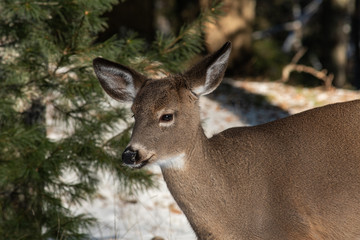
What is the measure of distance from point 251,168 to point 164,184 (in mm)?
4399

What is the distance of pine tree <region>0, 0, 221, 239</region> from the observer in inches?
236

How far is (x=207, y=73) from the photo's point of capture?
441cm

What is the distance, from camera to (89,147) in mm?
6367

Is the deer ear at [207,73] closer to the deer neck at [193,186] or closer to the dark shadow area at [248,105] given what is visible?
the deer neck at [193,186]

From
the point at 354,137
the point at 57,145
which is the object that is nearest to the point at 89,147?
the point at 57,145

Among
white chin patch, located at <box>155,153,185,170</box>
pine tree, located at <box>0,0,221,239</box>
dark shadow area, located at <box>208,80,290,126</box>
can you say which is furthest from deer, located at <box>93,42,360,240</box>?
dark shadow area, located at <box>208,80,290,126</box>

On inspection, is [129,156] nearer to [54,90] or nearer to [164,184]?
[54,90]

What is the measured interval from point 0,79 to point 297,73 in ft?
47.6

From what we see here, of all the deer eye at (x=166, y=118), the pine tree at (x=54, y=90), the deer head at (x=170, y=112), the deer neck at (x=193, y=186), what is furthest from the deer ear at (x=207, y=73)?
the pine tree at (x=54, y=90)

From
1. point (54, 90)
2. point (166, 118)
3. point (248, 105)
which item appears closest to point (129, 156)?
point (166, 118)

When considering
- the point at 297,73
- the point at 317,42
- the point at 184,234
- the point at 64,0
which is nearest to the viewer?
the point at 64,0

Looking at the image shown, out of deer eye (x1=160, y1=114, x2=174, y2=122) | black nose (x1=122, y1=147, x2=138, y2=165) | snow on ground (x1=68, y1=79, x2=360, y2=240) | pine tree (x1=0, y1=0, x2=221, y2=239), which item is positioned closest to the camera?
black nose (x1=122, y1=147, x2=138, y2=165)

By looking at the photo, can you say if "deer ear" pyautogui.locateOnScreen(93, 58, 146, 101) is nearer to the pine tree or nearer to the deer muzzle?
the deer muzzle

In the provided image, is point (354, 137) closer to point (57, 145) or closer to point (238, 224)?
point (238, 224)
